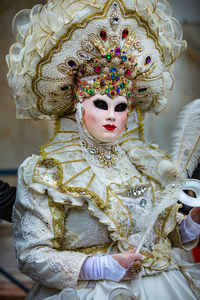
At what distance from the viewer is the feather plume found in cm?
137

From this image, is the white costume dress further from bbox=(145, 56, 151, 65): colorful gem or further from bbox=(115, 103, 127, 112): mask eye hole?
bbox=(145, 56, 151, 65): colorful gem

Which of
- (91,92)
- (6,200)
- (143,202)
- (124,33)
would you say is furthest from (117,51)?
(6,200)

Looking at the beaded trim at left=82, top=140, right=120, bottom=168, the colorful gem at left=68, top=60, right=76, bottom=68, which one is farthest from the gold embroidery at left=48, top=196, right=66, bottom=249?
the colorful gem at left=68, top=60, right=76, bottom=68

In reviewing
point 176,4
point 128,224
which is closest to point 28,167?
point 128,224

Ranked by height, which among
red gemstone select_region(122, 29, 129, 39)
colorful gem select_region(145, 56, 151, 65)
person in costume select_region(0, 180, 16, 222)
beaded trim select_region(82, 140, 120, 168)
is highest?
red gemstone select_region(122, 29, 129, 39)

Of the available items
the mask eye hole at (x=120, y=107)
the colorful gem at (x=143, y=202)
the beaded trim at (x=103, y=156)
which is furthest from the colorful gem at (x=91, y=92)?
the colorful gem at (x=143, y=202)

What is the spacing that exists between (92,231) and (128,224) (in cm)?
16

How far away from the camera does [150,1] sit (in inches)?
60.2

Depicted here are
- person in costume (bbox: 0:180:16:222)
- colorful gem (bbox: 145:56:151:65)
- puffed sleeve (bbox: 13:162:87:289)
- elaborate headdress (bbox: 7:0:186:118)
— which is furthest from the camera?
person in costume (bbox: 0:180:16:222)

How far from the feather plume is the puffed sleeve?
52 centimetres

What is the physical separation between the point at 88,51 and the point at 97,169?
51 centimetres

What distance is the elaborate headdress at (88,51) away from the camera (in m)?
1.46

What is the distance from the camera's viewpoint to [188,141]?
139cm

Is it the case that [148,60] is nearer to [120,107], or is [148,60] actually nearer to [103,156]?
[120,107]
